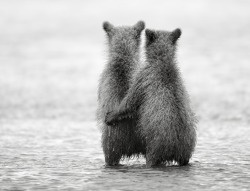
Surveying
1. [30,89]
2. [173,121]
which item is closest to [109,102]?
[173,121]

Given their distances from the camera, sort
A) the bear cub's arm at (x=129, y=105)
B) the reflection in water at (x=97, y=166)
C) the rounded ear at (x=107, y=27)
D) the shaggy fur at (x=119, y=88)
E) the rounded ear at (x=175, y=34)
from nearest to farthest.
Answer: the reflection in water at (x=97, y=166)
the bear cub's arm at (x=129, y=105)
the shaggy fur at (x=119, y=88)
the rounded ear at (x=175, y=34)
the rounded ear at (x=107, y=27)

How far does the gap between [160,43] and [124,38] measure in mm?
624

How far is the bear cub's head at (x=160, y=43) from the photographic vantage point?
8.55 metres

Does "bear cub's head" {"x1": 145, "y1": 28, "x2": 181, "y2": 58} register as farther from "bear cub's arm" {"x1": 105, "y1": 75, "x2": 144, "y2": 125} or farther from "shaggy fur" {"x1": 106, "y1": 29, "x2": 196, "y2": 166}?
"bear cub's arm" {"x1": 105, "y1": 75, "x2": 144, "y2": 125}

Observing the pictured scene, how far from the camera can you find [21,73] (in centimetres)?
2220

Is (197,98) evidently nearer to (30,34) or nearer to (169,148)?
(169,148)

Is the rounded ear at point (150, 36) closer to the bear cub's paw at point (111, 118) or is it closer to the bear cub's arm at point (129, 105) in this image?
the bear cub's arm at point (129, 105)

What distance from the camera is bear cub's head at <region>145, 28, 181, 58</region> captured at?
8555 mm

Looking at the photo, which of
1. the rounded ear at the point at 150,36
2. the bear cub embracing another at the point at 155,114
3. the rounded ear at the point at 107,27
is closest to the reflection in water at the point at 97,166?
the bear cub embracing another at the point at 155,114

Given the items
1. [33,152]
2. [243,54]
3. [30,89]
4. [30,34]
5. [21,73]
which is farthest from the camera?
[30,34]

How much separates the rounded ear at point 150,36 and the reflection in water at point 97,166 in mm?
1471

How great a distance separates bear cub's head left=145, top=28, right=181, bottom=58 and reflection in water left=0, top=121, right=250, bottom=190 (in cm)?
132

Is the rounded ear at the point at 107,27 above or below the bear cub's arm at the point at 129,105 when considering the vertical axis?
above

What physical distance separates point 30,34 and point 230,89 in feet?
42.4
